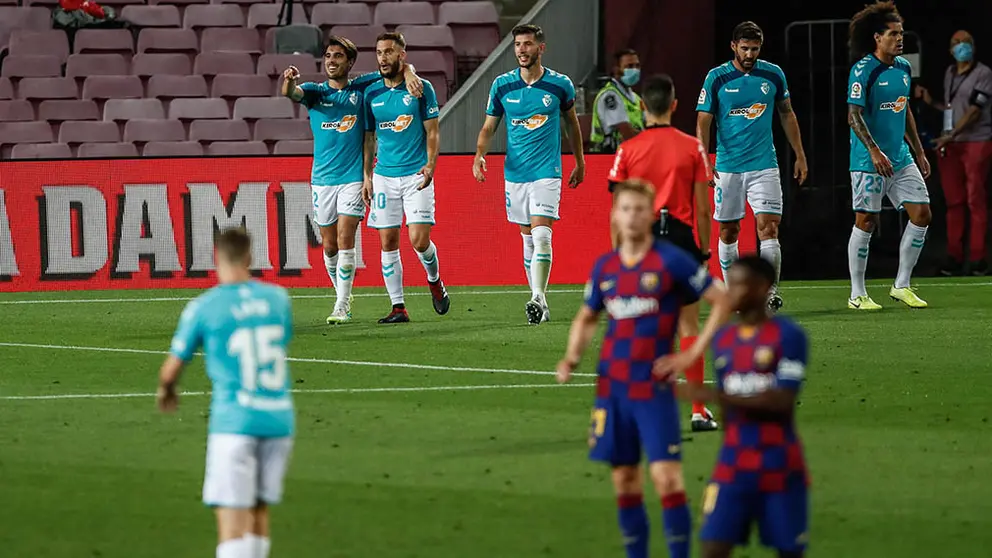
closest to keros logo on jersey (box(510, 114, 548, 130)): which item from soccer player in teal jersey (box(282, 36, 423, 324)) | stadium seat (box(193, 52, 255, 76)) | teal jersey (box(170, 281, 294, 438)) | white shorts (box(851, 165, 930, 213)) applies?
soccer player in teal jersey (box(282, 36, 423, 324))

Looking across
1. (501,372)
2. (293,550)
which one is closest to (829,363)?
(501,372)

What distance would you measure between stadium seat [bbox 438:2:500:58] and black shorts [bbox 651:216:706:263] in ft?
48.3

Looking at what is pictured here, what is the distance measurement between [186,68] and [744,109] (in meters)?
10.5

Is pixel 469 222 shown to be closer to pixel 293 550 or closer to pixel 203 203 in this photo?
pixel 203 203

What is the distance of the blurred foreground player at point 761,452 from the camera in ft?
16.6

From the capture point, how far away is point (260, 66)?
22.2 metres

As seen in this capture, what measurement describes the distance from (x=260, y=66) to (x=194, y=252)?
4723mm

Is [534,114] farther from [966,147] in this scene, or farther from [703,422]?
[966,147]

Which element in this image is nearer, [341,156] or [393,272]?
[393,272]

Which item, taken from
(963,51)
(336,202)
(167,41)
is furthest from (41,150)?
(963,51)

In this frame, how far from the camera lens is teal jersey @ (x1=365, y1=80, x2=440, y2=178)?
561 inches

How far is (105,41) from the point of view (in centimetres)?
2275

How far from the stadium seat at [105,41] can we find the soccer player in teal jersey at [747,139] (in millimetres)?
11020

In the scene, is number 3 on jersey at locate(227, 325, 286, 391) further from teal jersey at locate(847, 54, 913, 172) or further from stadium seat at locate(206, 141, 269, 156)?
stadium seat at locate(206, 141, 269, 156)
